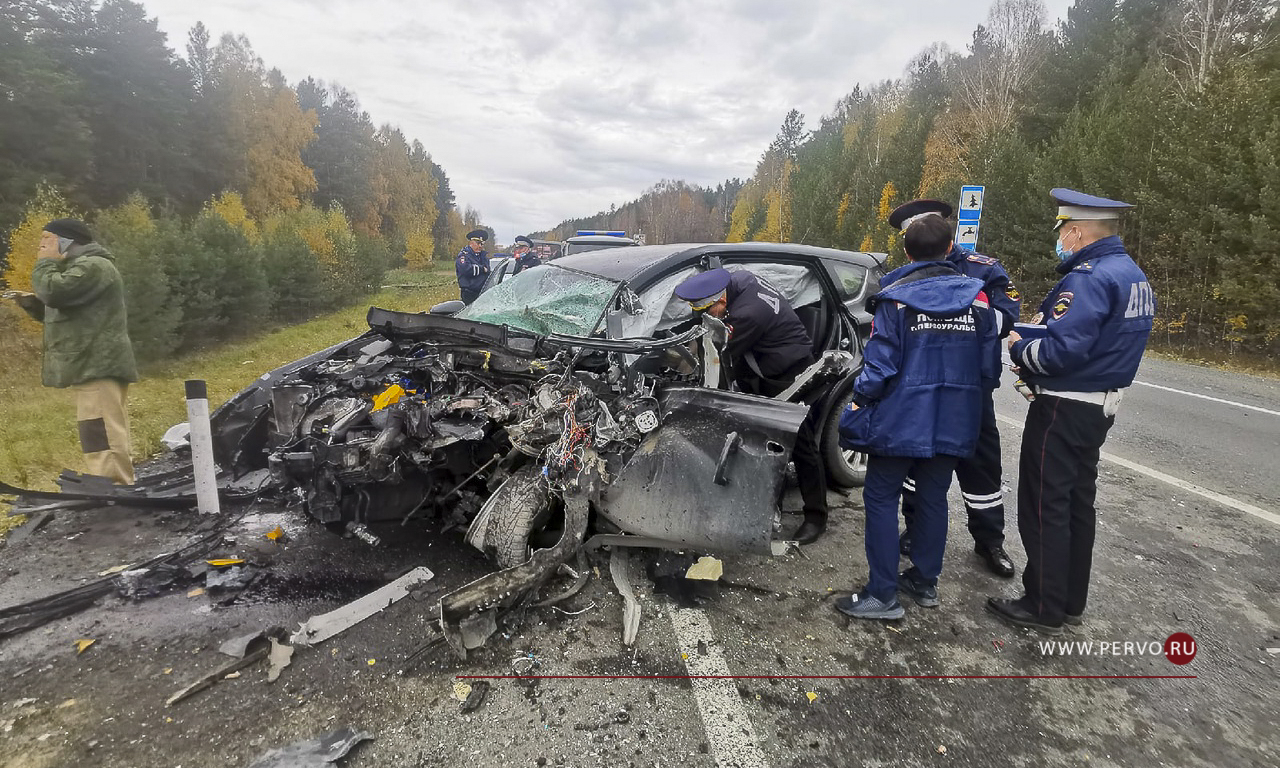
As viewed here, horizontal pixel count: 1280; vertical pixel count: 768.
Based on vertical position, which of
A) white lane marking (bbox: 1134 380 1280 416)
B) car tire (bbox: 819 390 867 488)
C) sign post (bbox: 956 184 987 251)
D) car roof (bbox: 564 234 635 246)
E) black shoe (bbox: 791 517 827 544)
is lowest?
black shoe (bbox: 791 517 827 544)

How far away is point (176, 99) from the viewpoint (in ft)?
82.7

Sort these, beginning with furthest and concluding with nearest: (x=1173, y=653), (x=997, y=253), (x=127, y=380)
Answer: (x=997, y=253), (x=127, y=380), (x=1173, y=653)

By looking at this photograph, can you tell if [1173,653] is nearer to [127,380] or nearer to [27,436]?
[127,380]

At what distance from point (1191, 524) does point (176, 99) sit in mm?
33360

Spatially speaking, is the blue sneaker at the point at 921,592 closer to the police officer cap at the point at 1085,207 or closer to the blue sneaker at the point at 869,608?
the blue sneaker at the point at 869,608

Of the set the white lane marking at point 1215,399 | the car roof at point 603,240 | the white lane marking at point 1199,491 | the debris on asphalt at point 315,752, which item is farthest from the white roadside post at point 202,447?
the white lane marking at point 1215,399

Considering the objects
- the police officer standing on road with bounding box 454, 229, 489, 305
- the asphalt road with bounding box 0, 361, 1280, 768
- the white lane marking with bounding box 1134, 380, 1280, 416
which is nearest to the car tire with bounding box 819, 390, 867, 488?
the asphalt road with bounding box 0, 361, 1280, 768

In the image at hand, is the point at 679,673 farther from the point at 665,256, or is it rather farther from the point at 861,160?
the point at 861,160

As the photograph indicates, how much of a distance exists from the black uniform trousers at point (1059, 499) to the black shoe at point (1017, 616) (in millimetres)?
25

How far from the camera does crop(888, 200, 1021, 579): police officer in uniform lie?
3111 mm

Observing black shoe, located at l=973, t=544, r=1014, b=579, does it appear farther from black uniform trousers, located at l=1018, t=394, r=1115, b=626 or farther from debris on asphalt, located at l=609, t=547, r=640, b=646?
debris on asphalt, located at l=609, t=547, r=640, b=646

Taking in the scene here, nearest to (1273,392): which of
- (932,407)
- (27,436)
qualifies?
(932,407)

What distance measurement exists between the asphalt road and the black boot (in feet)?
0.27

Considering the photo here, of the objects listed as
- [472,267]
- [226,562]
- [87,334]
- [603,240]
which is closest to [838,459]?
[226,562]
